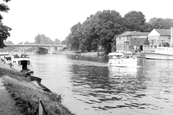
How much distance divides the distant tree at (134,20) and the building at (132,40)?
13.6 meters

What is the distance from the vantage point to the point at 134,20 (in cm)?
13512

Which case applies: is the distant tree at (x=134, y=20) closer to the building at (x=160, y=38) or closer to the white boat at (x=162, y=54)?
the building at (x=160, y=38)

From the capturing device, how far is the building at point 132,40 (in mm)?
115850

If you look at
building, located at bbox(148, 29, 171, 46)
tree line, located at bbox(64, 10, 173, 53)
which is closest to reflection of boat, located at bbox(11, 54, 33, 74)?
tree line, located at bbox(64, 10, 173, 53)

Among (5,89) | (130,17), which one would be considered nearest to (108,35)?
(130,17)

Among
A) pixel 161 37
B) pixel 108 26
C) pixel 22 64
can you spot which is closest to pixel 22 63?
pixel 22 64

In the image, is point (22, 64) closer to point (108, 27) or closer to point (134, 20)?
point (108, 27)

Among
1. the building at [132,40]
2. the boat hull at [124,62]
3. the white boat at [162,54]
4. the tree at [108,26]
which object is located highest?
the tree at [108,26]

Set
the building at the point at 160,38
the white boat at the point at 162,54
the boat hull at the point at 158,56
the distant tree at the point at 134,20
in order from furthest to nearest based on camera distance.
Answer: the distant tree at the point at 134,20
the building at the point at 160,38
the white boat at the point at 162,54
the boat hull at the point at 158,56

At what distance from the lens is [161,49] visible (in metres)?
91.5

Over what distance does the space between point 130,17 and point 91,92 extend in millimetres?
115189

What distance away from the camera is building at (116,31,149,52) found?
4561 inches

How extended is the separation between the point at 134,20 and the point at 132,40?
70.0 feet

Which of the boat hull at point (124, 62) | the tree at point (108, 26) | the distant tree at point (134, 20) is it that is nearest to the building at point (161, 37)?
the tree at point (108, 26)
